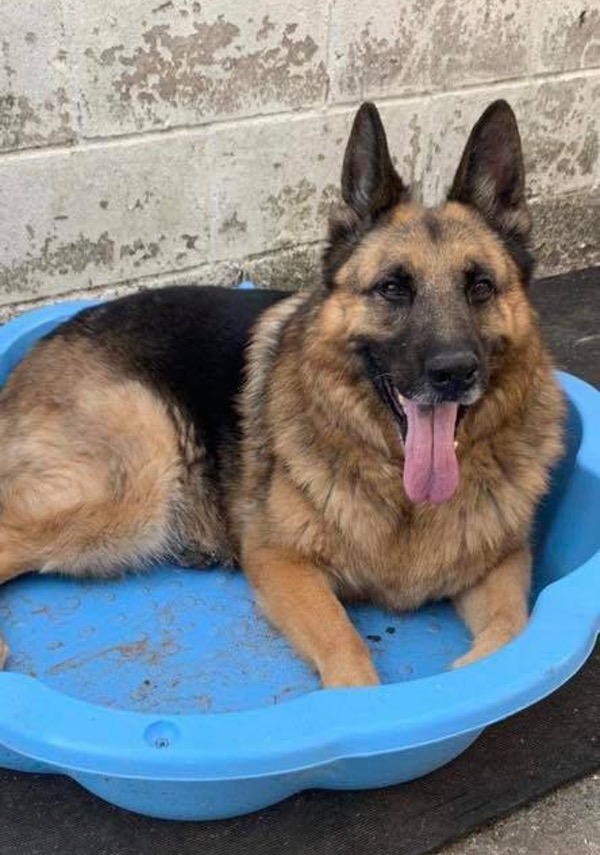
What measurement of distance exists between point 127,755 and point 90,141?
2950 mm

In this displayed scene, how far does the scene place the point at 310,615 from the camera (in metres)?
2.62

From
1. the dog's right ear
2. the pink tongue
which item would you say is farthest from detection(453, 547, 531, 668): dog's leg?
the dog's right ear

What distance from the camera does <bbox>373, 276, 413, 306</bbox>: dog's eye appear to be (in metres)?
2.50

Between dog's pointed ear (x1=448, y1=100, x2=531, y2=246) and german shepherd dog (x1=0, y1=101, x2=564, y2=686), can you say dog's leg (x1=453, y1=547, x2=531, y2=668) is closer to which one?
german shepherd dog (x1=0, y1=101, x2=564, y2=686)

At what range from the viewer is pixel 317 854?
2.28 m

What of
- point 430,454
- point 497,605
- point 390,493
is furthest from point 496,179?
point 497,605

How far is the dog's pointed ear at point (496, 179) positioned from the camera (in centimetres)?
256

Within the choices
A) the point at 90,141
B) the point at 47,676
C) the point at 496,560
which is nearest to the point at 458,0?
the point at 90,141

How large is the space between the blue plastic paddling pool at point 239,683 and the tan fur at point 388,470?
18cm

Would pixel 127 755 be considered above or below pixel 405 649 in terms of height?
above

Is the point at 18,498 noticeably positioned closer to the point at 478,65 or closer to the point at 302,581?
the point at 302,581

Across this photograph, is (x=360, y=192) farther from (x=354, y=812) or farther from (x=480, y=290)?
(x=354, y=812)

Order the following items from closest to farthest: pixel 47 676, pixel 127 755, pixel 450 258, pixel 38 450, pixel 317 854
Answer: pixel 127 755 < pixel 317 854 < pixel 450 258 < pixel 47 676 < pixel 38 450

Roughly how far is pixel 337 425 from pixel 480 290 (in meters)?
0.57
